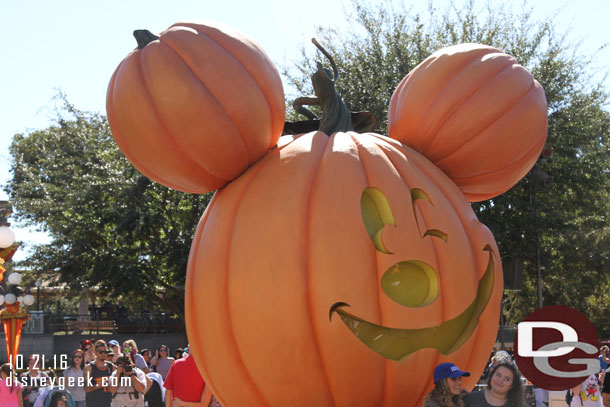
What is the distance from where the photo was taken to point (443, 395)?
350cm

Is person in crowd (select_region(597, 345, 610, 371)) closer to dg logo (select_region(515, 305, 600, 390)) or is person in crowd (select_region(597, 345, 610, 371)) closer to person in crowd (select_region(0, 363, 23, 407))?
dg logo (select_region(515, 305, 600, 390))

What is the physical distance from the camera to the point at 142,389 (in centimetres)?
699

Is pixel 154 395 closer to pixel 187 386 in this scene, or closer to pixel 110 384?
pixel 110 384

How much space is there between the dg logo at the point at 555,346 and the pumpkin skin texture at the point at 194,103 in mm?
2424

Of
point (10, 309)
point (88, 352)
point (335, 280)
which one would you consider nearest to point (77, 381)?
point (88, 352)

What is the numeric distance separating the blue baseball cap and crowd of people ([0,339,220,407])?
2.91 m

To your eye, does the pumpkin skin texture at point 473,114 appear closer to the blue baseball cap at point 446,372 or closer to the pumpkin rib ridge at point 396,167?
the pumpkin rib ridge at point 396,167

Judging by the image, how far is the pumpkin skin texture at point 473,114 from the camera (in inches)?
162

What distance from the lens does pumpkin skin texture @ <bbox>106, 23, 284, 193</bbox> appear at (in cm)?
374

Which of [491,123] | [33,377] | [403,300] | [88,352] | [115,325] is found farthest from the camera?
[115,325]

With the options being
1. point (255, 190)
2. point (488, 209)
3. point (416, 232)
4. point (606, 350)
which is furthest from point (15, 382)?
point (488, 209)

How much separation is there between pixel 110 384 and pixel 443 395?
431cm

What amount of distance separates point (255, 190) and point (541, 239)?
41.2ft

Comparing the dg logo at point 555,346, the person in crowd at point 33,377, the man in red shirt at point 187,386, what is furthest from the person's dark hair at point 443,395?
the person in crowd at point 33,377
